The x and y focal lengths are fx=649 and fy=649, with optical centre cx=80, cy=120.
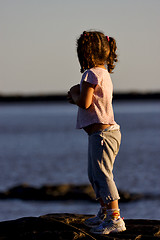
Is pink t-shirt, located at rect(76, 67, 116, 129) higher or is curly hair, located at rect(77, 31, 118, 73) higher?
curly hair, located at rect(77, 31, 118, 73)

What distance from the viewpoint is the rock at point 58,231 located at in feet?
22.1

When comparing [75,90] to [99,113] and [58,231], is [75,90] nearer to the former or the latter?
[99,113]

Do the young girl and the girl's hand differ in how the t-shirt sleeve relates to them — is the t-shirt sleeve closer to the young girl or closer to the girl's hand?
the young girl

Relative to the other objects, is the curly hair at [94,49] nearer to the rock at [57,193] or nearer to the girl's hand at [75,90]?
the girl's hand at [75,90]

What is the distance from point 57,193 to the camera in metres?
24.6

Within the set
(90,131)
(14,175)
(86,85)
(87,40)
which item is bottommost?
(14,175)

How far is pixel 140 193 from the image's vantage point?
26.2 meters

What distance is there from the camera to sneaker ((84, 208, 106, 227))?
7262 millimetres

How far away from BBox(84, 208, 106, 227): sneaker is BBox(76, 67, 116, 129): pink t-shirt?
3.41 feet

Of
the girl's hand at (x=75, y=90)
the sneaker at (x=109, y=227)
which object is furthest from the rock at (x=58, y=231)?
the girl's hand at (x=75, y=90)

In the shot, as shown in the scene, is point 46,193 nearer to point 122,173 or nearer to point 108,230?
point 122,173

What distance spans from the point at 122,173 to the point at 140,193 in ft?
32.7

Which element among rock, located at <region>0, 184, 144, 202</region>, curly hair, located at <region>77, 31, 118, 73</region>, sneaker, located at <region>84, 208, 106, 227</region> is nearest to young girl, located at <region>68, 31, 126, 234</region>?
curly hair, located at <region>77, 31, 118, 73</region>

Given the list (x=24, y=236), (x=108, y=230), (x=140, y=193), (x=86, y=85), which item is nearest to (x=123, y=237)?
(x=108, y=230)
